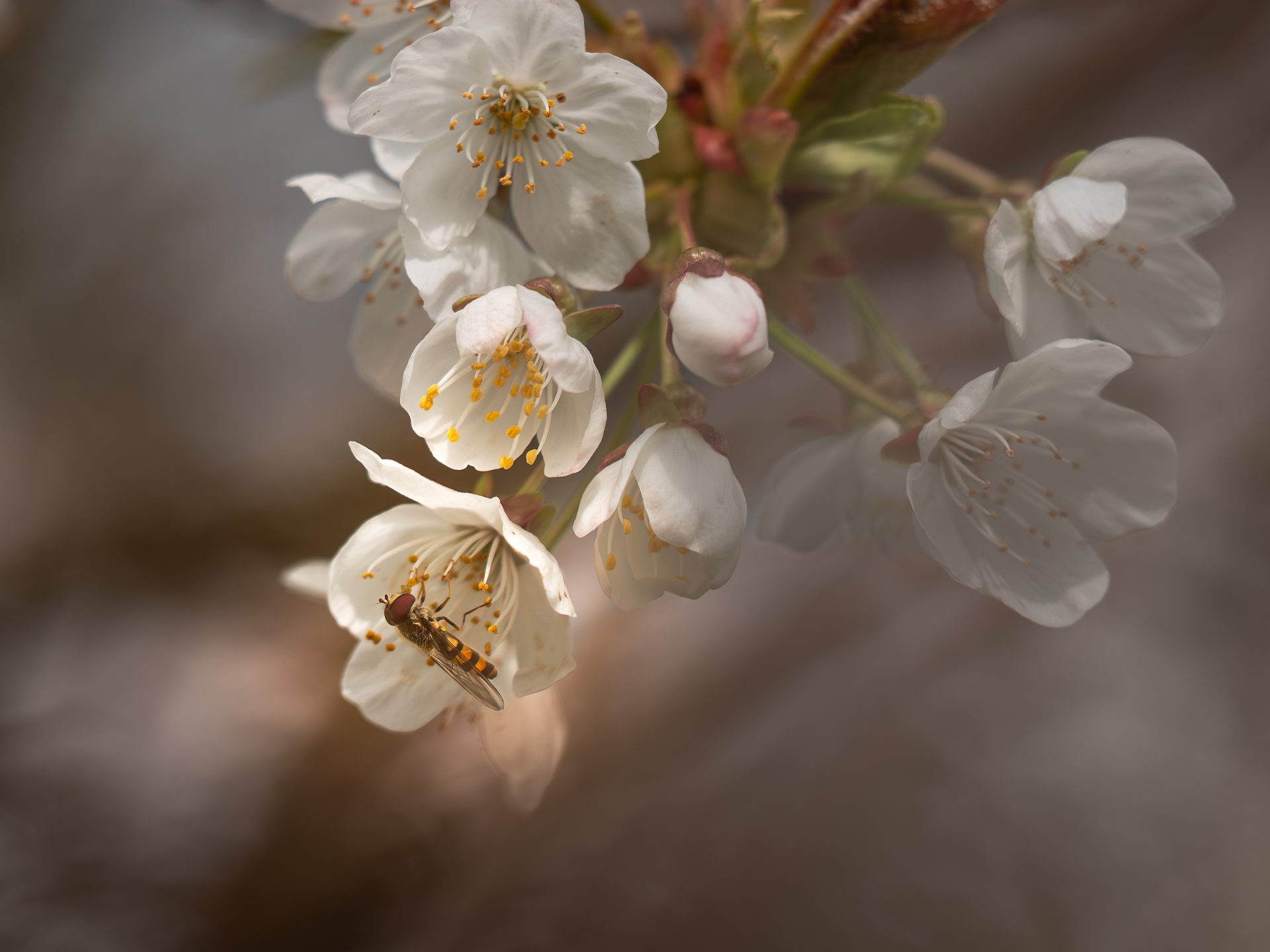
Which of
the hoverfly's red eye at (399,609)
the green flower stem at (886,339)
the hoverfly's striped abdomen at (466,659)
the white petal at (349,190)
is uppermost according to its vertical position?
the white petal at (349,190)

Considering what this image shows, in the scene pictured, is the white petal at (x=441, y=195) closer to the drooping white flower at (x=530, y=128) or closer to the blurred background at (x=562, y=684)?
the drooping white flower at (x=530, y=128)

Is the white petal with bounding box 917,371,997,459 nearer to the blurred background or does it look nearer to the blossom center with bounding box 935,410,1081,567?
the blossom center with bounding box 935,410,1081,567

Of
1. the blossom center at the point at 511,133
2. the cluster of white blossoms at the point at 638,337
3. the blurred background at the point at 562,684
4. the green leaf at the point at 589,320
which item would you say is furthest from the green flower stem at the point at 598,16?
the blurred background at the point at 562,684

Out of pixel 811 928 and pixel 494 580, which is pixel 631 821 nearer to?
pixel 811 928

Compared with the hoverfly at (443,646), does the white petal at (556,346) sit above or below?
above

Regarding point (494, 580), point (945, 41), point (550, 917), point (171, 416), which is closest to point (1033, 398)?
point (945, 41)

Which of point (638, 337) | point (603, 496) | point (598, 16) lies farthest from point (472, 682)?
point (598, 16)

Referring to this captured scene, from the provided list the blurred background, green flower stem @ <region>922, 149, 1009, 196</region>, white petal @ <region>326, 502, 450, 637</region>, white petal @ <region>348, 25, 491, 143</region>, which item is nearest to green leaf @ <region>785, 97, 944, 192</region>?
green flower stem @ <region>922, 149, 1009, 196</region>
